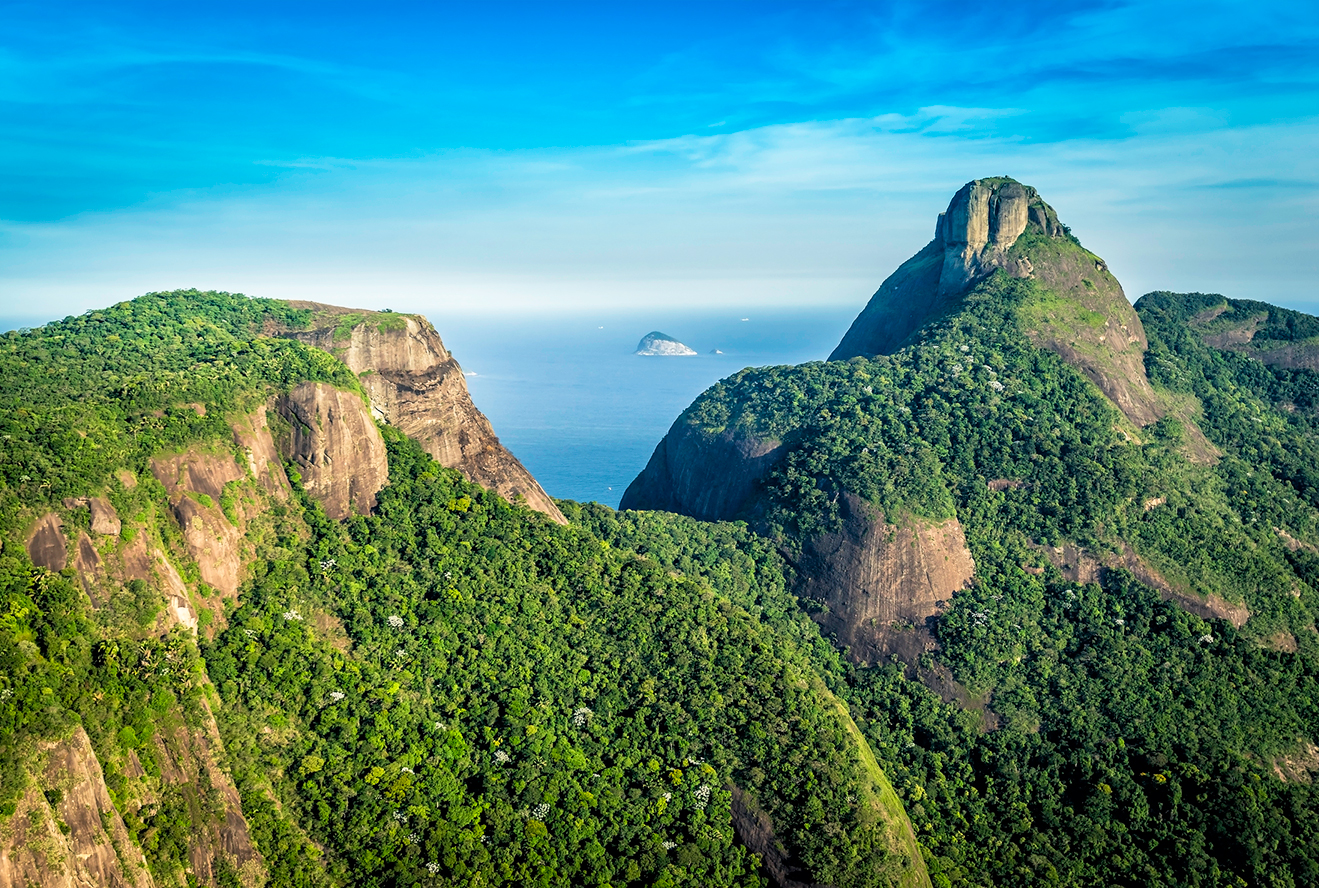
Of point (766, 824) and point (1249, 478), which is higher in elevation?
point (1249, 478)

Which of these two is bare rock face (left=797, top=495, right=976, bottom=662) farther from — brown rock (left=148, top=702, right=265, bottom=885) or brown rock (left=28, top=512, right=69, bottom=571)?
brown rock (left=28, top=512, right=69, bottom=571)

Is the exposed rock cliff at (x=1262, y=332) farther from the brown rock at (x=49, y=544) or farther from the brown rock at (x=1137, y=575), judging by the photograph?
the brown rock at (x=49, y=544)

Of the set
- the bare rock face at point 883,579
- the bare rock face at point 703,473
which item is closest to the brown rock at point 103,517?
the bare rock face at point 883,579

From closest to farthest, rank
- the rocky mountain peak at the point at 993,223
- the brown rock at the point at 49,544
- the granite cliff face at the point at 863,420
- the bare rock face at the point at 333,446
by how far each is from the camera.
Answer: the brown rock at the point at 49,544 < the bare rock face at the point at 333,446 < the granite cliff face at the point at 863,420 < the rocky mountain peak at the point at 993,223

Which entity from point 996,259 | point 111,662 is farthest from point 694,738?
point 996,259

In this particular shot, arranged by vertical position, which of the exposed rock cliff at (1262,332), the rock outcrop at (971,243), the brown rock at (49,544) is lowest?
the brown rock at (49,544)

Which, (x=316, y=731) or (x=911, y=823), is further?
(x=911, y=823)

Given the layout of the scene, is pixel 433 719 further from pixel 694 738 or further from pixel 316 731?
pixel 694 738
